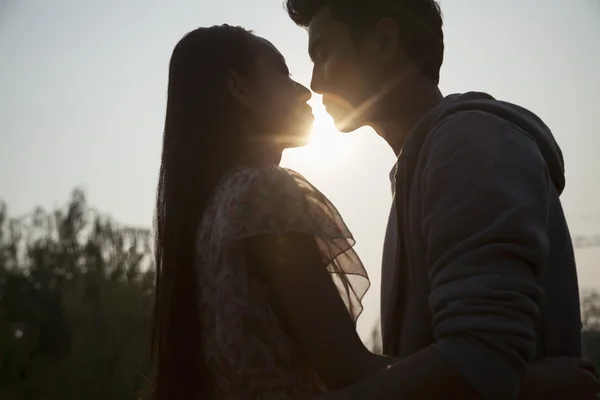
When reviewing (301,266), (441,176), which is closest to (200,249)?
(301,266)

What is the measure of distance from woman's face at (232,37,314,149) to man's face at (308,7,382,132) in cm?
10

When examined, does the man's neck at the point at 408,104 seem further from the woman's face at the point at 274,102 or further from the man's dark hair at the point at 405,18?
the woman's face at the point at 274,102

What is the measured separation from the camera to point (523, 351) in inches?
61.7

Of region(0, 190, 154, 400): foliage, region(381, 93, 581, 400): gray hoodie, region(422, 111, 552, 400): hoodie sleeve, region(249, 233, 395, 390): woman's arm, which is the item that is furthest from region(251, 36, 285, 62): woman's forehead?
region(0, 190, 154, 400): foliage

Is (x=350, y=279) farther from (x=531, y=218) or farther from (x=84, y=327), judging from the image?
(x=84, y=327)

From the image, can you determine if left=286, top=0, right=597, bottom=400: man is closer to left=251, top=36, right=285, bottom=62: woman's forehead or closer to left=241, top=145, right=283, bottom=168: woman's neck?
left=251, top=36, right=285, bottom=62: woman's forehead

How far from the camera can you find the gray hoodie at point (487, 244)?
1558 mm

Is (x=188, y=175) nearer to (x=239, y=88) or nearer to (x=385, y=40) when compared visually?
(x=239, y=88)

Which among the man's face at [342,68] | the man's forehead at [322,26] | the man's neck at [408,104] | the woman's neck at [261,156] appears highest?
the man's forehead at [322,26]

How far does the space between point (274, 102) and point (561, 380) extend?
1.13 metres

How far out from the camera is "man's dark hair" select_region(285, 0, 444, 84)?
232cm

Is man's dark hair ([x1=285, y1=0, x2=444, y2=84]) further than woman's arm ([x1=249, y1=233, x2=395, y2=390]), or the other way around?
man's dark hair ([x1=285, y1=0, x2=444, y2=84])

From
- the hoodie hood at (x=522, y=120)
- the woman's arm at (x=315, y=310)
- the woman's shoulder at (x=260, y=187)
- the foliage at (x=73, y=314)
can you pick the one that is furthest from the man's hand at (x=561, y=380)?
the foliage at (x=73, y=314)

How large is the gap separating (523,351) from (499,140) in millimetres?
452
